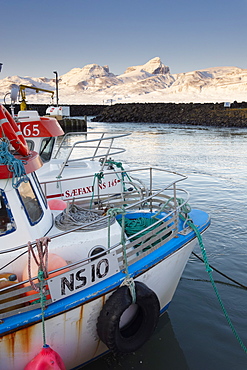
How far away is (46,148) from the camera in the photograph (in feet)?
31.7

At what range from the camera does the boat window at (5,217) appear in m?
4.14

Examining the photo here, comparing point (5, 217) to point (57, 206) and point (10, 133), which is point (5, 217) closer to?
point (10, 133)

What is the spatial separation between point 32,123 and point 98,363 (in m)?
6.38

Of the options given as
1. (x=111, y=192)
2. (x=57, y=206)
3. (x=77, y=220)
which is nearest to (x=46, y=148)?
(x=111, y=192)

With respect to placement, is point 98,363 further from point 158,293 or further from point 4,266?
point 4,266

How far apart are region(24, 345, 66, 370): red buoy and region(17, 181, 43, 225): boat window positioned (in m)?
1.55

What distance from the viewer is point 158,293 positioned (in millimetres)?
4910

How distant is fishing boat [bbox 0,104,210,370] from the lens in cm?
368

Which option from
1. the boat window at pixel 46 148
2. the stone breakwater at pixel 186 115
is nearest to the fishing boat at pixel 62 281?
the boat window at pixel 46 148

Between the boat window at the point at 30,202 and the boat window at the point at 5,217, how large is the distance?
0.22 meters

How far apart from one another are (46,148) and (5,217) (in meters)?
5.76

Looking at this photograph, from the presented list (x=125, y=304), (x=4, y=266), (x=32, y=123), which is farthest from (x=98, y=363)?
(x=32, y=123)

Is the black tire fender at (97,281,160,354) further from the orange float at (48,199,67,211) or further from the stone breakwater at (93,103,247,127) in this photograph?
the stone breakwater at (93,103,247,127)

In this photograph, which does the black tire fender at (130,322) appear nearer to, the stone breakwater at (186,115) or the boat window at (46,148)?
the boat window at (46,148)
